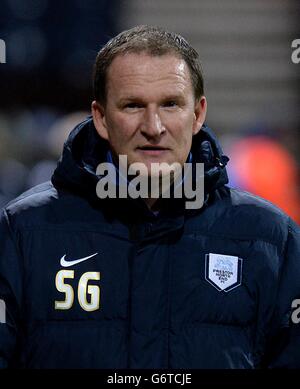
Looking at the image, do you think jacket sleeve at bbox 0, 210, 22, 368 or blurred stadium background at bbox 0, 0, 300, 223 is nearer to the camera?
jacket sleeve at bbox 0, 210, 22, 368

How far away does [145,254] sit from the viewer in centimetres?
245

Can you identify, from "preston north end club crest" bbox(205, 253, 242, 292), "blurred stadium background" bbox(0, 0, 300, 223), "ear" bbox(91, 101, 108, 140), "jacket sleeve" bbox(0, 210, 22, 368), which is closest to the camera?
"jacket sleeve" bbox(0, 210, 22, 368)

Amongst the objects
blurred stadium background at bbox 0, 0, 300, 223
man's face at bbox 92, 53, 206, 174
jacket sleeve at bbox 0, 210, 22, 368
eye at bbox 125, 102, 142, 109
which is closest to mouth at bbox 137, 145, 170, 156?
man's face at bbox 92, 53, 206, 174

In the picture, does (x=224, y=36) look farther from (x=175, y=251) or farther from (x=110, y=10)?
(x=175, y=251)

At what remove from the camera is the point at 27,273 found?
95.0 inches

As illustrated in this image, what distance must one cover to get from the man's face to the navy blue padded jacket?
109mm

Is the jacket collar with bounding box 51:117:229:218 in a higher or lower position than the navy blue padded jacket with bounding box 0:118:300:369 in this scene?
higher

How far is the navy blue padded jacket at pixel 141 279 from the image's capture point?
7.73ft

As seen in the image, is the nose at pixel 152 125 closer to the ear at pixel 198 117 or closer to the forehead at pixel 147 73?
the forehead at pixel 147 73

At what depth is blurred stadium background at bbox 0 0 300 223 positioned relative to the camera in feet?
21.6

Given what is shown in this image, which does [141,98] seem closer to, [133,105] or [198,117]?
[133,105]

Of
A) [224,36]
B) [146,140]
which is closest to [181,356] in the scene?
[146,140]

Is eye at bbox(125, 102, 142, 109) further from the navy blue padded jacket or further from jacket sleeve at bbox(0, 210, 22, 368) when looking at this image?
jacket sleeve at bbox(0, 210, 22, 368)
